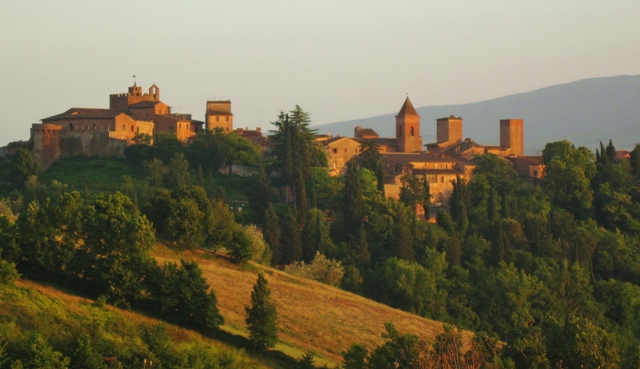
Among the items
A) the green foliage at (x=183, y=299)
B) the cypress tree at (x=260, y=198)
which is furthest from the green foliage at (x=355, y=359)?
the cypress tree at (x=260, y=198)

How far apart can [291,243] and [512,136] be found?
25.8 meters

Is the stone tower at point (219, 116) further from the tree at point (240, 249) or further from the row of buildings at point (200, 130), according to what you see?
the tree at point (240, 249)

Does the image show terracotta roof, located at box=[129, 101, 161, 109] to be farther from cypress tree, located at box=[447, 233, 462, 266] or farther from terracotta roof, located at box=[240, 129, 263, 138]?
cypress tree, located at box=[447, 233, 462, 266]

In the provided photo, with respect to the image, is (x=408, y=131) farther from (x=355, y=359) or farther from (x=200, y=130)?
(x=355, y=359)

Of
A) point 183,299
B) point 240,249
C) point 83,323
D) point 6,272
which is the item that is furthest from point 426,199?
point 83,323

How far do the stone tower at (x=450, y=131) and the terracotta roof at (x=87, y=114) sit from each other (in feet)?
68.2

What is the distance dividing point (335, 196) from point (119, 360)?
32229 mm

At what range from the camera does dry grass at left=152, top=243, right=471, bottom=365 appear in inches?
1501

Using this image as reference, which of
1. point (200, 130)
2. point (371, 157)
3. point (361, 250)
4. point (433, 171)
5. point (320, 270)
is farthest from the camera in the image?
point (200, 130)

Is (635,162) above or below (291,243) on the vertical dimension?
above

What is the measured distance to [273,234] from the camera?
54.6m

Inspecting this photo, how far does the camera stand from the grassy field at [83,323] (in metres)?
30.9

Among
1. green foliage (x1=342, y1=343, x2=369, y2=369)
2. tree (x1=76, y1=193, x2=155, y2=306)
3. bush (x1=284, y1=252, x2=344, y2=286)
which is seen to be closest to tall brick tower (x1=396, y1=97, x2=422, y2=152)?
bush (x1=284, y1=252, x2=344, y2=286)

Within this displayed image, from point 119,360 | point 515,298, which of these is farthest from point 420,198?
point 119,360
